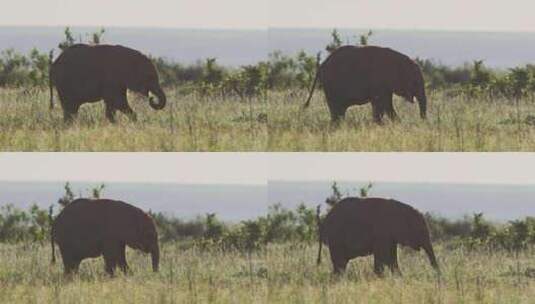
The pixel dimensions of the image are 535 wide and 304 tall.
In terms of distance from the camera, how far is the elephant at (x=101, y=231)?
17.5 feet

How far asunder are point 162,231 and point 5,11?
141 centimetres

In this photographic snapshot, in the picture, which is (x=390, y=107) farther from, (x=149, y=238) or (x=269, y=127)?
(x=149, y=238)

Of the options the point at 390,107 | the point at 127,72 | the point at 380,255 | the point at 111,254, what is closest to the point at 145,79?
the point at 127,72

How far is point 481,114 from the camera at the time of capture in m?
5.27

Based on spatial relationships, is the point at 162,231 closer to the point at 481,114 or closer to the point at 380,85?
the point at 380,85

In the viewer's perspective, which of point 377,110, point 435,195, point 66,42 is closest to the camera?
point 435,195

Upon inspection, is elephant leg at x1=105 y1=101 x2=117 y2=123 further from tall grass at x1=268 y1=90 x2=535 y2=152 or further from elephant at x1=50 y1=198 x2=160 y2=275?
tall grass at x1=268 y1=90 x2=535 y2=152

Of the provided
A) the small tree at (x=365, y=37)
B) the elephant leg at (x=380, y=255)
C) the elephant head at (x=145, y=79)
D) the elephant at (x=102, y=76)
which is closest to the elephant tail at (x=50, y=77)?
the elephant at (x=102, y=76)

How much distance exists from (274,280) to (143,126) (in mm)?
1030

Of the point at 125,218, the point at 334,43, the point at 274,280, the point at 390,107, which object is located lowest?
the point at 274,280

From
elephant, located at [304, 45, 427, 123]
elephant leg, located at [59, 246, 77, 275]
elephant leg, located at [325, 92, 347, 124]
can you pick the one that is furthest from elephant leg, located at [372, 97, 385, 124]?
elephant leg, located at [59, 246, 77, 275]

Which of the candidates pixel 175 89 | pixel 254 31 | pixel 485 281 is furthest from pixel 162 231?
pixel 485 281

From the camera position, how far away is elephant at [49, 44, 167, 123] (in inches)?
212

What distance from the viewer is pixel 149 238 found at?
17.4ft
